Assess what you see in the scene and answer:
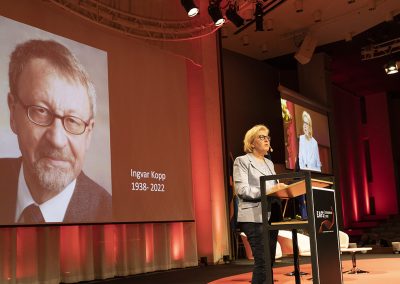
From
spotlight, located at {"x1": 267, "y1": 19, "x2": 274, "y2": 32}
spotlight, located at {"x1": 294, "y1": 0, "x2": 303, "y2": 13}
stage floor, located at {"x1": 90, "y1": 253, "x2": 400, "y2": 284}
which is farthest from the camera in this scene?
spotlight, located at {"x1": 267, "y1": 19, "x2": 274, "y2": 32}

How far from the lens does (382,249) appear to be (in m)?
10.2

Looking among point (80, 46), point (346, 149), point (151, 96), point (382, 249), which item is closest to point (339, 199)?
point (382, 249)

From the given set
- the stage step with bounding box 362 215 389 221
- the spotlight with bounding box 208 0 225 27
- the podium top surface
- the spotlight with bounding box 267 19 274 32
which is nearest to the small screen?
the spotlight with bounding box 267 19 274 32

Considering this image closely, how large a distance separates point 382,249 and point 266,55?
480 cm

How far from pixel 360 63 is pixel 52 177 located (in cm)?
945

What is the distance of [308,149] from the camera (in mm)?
10734

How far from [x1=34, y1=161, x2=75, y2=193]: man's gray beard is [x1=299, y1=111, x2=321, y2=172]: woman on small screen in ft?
19.0

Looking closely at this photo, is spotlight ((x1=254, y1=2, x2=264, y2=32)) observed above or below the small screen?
above

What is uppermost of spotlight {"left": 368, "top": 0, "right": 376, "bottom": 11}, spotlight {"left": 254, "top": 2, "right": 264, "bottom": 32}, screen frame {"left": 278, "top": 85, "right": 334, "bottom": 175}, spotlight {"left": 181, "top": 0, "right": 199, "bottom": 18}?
spotlight {"left": 368, "top": 0, "right": 376, "bottom": 11}

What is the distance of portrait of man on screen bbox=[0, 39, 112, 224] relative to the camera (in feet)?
17.3

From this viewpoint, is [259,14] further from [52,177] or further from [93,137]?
[52,177]

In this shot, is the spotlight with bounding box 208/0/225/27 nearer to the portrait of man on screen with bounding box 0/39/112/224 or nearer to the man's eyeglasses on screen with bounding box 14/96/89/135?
the portrait of man on screen with bounding box 0/39/112/224

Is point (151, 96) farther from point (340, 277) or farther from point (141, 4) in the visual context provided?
point (340, 277)

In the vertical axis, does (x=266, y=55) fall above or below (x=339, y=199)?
above
